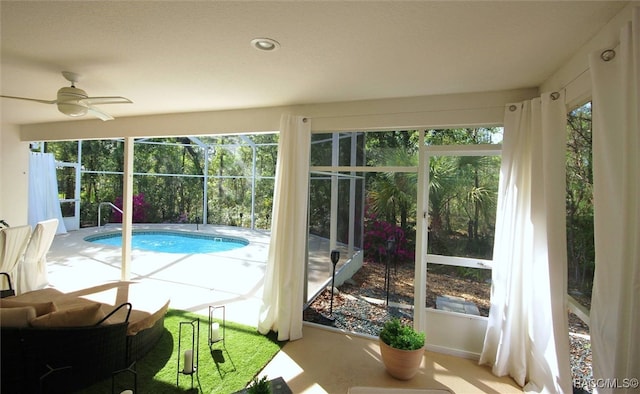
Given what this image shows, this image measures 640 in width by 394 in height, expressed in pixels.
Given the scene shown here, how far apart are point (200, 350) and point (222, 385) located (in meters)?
0.61

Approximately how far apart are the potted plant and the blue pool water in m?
6.61

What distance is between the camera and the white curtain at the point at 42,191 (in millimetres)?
7975

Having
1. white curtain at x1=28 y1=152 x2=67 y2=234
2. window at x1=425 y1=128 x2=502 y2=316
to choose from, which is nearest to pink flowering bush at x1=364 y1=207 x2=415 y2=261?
window at x1=425 y1=128 x2=502 y2=316

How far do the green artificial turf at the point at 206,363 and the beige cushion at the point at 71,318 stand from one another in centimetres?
64

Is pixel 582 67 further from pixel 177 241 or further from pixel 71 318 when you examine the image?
pixel 177 241

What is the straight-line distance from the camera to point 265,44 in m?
2.03

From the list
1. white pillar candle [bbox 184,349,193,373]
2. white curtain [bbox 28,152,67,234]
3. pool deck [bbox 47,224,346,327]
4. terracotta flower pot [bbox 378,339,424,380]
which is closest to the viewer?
white pillar candle [bbox 184,349,193,373]

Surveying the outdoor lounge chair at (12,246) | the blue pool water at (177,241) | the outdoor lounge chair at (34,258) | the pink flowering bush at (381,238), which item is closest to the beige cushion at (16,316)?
the outdoor lounge chair at (12,246)

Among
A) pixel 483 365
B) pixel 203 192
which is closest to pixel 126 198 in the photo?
pixel 483 365

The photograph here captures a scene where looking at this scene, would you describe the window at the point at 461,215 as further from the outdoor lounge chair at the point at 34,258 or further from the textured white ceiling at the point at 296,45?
the outdoor lounge chair at the point at 34,258

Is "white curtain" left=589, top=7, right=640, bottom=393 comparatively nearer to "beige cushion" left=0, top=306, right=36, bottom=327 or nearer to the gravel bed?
the gravel bed

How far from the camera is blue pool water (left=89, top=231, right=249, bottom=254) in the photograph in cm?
873

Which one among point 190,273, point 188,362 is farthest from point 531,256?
point 190,273

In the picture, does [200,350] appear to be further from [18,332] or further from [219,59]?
[219,59]
